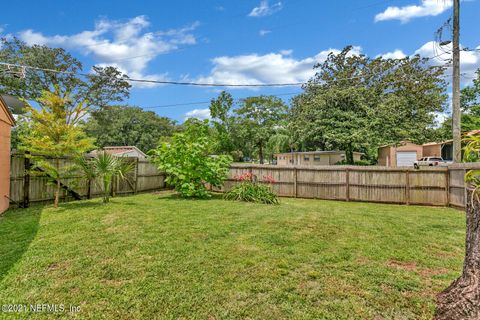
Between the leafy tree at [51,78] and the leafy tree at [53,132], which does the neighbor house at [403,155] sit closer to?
the leafy tree at [51,78]

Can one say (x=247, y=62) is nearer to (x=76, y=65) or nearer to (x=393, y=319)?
(x=76, y=65)

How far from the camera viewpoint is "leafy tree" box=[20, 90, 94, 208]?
6809 mm

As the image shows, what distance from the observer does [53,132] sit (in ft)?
23.0

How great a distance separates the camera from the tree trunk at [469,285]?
88.4 inches

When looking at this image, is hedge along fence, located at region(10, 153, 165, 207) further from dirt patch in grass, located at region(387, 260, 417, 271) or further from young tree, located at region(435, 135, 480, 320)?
young tree, located at region(435, 135, 480, 320)

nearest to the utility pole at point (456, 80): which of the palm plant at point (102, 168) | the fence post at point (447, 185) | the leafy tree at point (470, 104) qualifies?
the fence post at point (447, 185)

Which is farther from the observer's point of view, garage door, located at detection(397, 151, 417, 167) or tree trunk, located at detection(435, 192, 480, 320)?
garage door, located at detection(397, 151, 417, 167)

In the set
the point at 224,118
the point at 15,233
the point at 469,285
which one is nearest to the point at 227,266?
the point at 469,285

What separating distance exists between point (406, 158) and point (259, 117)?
14.7 meters

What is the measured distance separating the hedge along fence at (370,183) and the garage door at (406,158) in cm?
1699

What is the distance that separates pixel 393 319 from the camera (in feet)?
7.75

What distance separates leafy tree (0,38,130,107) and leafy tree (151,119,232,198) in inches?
370

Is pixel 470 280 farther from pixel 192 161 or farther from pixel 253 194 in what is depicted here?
pixel 192 161

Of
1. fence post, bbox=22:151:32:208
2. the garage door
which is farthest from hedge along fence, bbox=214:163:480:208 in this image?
the garage door
